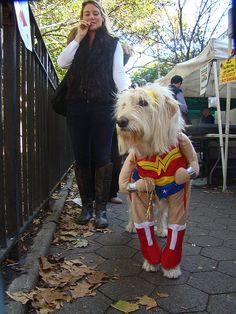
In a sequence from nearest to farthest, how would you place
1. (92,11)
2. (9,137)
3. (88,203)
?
(9,137), (92,11), (88,203)

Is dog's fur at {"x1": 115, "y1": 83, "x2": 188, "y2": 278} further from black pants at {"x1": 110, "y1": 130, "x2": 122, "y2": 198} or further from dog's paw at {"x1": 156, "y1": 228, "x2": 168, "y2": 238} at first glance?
black pants at {"x1": 110, "y1": 130, "x2": 122, "y2": 198}

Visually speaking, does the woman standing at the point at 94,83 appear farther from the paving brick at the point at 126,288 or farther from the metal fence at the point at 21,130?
the paving brick at the point at 126,288

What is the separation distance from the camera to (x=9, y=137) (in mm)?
2701

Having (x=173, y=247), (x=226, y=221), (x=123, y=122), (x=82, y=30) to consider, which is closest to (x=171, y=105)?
(x=123, y=122)

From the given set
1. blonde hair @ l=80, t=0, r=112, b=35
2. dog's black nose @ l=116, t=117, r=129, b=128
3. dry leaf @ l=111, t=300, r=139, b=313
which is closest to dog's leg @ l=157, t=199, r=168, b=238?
dog's black nose @ l=116, t=117, r=129, b=128

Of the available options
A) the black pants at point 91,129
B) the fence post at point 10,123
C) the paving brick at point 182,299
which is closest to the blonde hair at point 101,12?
the black pants at point 91,129

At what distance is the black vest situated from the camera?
158 inches

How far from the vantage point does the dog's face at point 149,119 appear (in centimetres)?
268

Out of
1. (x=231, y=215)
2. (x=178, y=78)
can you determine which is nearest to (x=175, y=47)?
(x=178, y=78)

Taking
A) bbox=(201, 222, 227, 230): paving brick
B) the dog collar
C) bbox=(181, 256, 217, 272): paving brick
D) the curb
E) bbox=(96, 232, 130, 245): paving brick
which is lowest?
bbox=(201, 222, 227, 230): paving brick

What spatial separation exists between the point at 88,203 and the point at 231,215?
5.88 ft

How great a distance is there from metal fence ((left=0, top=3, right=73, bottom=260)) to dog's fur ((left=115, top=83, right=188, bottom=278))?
0.74m

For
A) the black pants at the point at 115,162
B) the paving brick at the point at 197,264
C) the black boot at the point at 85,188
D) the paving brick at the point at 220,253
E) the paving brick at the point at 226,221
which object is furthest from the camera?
the black pants at the point at 115,162

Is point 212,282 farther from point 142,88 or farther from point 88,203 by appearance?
point 88,203
